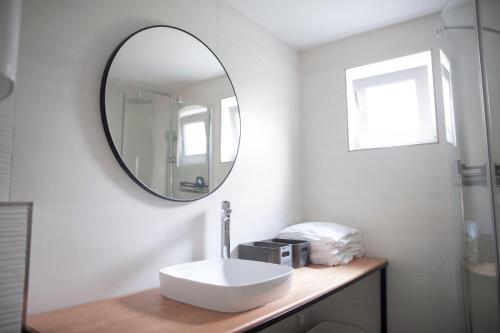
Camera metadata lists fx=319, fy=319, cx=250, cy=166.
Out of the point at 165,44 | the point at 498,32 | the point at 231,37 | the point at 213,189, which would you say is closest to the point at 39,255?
the point at 213,189

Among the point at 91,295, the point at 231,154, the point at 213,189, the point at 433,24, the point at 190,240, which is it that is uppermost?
the point at 433,24

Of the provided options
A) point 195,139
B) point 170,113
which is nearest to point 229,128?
point 195,139

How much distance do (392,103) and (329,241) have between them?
1.05m

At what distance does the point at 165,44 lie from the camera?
1.42 meters

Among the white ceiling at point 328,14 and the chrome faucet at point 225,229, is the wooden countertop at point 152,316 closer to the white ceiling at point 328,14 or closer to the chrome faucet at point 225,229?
the chrome faucet at point 225,229

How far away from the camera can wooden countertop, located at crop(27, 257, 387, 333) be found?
886 millimetres

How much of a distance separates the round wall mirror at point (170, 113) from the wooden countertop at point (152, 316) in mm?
445

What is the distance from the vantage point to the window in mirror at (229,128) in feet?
5.49

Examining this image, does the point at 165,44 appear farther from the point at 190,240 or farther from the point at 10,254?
the point at 10,254

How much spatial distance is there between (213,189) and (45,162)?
740 mm

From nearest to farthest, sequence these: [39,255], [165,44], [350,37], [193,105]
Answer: [39,255] → [165,44] → [193,105] → [350,37]

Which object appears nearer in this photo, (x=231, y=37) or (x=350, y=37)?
(x=231, y=37)

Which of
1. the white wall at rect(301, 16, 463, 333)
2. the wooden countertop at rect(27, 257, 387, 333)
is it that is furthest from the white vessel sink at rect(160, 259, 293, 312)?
the white wall at rect(301, 16, 463, 333)

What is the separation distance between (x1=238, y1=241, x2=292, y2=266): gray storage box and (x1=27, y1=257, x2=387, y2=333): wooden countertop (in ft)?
0.99
